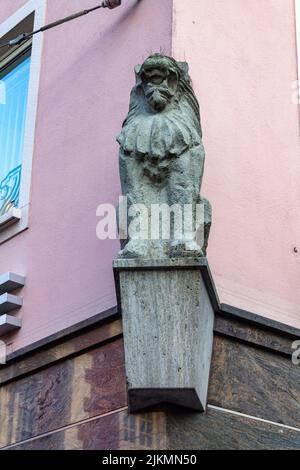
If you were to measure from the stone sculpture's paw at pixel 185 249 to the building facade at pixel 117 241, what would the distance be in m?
0.33

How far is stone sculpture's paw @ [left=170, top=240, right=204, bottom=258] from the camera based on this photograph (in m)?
5.99

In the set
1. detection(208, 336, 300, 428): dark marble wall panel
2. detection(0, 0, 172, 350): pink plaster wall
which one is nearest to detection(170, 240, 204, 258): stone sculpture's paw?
detection(208, 336, 300, 428): dark marble wall panel

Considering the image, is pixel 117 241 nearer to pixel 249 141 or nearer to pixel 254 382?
pixel 249 141

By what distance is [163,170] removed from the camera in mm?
6301

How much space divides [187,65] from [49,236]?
5.07 feet

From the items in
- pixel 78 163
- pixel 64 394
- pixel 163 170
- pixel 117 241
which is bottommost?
pixel 64 394

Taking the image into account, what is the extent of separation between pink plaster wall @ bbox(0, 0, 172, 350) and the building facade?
0.04ft

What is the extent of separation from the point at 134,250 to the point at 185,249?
28cm

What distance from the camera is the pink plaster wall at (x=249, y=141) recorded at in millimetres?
6805

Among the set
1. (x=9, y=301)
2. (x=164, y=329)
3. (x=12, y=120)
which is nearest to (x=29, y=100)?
(x=12, y=120)

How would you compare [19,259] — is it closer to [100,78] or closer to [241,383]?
[100,78]

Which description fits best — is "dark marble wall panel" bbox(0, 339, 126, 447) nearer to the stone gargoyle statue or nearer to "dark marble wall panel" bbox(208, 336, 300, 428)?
"dark marble wall panel" bbox(208, 336, 300, 428)

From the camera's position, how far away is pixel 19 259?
757 centimetres

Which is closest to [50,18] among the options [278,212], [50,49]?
[50,49]
